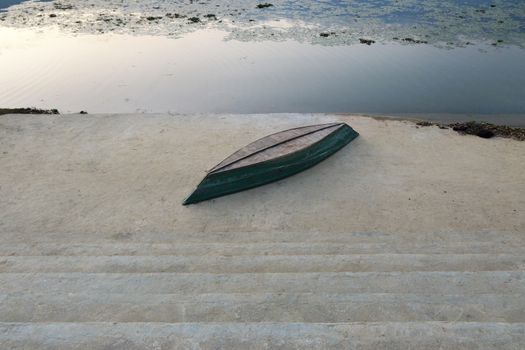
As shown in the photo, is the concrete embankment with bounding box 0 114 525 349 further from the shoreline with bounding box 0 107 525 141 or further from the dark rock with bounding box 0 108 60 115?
the dark rock with bounding box 0 108 60 115

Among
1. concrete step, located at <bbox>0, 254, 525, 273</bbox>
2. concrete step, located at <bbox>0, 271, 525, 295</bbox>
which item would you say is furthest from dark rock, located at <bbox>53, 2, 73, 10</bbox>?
concrete step, located at <bbox>0, 271, 525, 295</bbox>

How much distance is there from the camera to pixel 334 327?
155 inches

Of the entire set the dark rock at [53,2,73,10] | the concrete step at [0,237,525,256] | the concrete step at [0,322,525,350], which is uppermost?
the dark rock at [53,2,73,10]

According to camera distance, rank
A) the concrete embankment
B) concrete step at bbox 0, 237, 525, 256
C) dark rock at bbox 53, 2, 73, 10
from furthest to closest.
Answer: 1. dark rock at bbox 53, 2, 73, 10
2. concrete step at bbox 0, 237, 525, 256
3. the concrete embankment

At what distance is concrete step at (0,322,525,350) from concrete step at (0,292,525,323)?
363 millimetres

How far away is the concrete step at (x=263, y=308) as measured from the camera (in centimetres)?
434

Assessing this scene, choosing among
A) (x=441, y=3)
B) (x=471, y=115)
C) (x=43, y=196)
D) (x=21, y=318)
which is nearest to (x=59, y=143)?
(x=43, y=196)

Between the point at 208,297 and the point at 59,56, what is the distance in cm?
1498

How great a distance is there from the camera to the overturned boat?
Result: 8.17m

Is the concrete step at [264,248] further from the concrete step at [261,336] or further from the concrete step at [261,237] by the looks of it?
the concrete step at [261,336]

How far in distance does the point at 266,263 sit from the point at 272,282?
0.65 metres

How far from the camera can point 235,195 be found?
27.4 ft

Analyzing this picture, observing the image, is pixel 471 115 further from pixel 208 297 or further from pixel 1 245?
pixel 1 245

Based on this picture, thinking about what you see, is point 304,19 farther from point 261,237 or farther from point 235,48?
point 261,237
